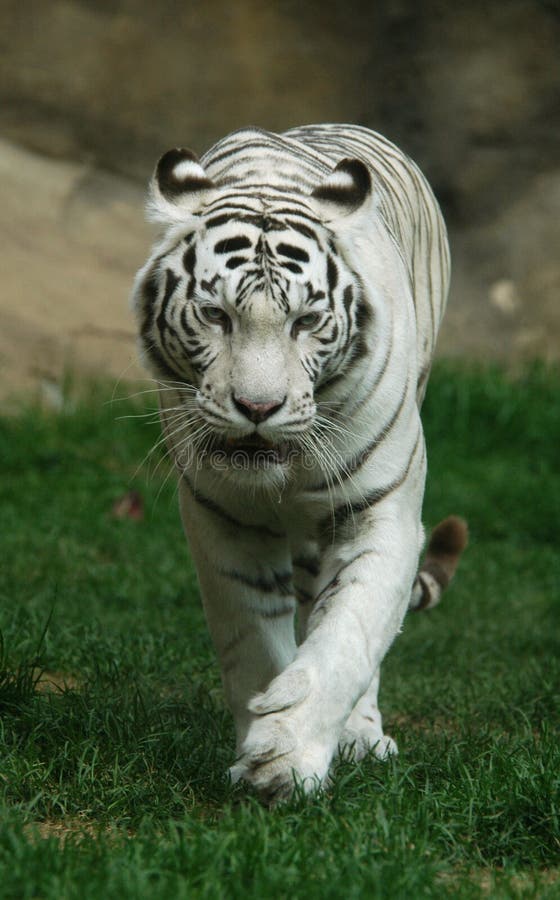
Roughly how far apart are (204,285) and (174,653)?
68.5 inches

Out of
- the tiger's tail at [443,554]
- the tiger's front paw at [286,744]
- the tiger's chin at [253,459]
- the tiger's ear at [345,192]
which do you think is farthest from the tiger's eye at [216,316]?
the tiger's tail at [443,554]

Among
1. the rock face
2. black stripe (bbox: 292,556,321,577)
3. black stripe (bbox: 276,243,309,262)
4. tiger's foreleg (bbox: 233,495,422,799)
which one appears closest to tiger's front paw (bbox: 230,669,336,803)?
tiger's foreleg (bbox: 233,495,422,799)

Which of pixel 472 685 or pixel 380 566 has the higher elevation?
pixel 380 566

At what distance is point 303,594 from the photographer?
12.0 feet

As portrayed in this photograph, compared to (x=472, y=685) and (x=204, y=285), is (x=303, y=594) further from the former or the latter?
(x=204, y=285)

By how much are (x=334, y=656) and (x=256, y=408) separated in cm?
57

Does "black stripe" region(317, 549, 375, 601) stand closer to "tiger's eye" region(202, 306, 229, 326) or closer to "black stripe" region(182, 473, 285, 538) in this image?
"black stripe" region(182, 473, 285, 538)

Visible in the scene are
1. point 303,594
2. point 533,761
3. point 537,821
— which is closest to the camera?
point 537,821

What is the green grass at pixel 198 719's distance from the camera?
2338mm

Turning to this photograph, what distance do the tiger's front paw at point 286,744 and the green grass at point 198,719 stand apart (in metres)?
0.05

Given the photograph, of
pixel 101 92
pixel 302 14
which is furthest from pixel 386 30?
pixel 101 92

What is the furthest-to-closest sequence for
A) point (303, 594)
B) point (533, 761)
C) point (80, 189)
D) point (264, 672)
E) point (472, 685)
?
1. point (80, 189)
2. point (472, 685)
3. point (303, 594)
4. point (264, 672)
5. point (533, 761)

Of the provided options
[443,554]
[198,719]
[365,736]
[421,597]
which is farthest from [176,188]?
[443,554]

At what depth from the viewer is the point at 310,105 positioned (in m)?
9.18
